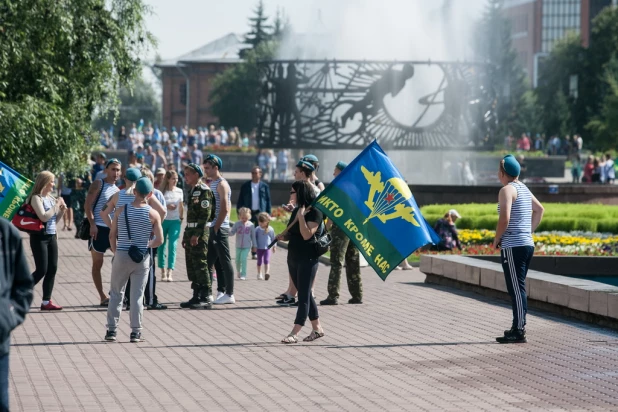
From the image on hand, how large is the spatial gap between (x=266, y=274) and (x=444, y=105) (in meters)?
20.6

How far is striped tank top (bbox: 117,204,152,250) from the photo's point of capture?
11336 mm

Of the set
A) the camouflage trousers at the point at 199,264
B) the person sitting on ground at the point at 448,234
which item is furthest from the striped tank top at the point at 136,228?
the person sitting on ground at the point at 448,234

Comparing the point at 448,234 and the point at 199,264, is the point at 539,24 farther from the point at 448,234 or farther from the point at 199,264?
the point at 199,264

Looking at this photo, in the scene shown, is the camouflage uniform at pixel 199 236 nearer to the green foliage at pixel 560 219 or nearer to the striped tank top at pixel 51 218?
the striped tank top at pixel 51 218

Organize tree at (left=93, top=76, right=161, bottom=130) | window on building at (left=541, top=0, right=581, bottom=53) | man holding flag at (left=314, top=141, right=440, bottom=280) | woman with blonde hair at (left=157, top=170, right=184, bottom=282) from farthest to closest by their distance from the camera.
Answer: window on building at (left=541, top=0, right=581, bottom=53) → tree at (left=93, top=76, right=161, bottom=130) → woman with blonde hair at (left=157, top=170, right=184, bottom=282) → man holding flag at (left=314, top=141, right=440, bottom=280)

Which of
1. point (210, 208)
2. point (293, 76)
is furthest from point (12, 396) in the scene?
point (293, 76)

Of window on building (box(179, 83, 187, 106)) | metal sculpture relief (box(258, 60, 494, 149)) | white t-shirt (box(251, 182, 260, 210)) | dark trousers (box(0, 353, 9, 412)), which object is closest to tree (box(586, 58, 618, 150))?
metal sculpture relief (box(258, 60, 494, 149))

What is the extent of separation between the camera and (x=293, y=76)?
1451 inches

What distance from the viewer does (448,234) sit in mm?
20859

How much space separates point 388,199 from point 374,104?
25.2 metres

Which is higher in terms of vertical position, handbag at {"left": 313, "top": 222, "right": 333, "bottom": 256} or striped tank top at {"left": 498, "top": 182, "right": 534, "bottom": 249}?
striped tank top at {"left": 498, "top": 182, "right": 534, "bottom": 249}

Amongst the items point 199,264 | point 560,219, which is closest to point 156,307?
point 199,264

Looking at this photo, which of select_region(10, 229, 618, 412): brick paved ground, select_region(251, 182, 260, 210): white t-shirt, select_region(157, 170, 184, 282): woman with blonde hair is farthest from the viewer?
select_region(251, 182, 260, 210): white t-shirt

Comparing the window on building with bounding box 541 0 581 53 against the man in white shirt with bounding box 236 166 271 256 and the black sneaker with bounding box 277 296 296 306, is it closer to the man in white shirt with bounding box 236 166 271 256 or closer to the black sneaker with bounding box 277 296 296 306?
the man in white shirt with bounding box 236 166 271 256
